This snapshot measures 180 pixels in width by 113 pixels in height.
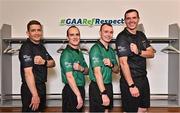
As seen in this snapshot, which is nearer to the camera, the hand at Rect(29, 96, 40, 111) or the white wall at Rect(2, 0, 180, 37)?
the hand at Rect(29, 96, 40, 111)

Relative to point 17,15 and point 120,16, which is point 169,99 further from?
point 17,15

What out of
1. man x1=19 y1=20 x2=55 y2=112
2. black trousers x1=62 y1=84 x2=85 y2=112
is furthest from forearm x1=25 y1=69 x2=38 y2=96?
black trousers x1=62 y1=84 x2=85 y2=112

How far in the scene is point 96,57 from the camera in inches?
123

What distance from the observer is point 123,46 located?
3129mm

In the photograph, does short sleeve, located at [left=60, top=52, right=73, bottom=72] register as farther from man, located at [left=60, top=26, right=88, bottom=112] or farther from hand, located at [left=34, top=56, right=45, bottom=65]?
hand, located at [left=34, top=56, right=45, bottom=65]

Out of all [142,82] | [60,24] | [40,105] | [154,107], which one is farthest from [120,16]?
[40,105]

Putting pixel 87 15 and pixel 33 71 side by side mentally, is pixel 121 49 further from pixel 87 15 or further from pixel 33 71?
pixel 87 15

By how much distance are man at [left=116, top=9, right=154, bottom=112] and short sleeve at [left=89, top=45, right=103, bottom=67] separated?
206 mm

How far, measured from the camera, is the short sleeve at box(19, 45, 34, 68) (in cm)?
308

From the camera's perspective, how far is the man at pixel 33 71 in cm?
306

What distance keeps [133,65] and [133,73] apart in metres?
0.09

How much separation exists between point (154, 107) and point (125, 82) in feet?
4.92

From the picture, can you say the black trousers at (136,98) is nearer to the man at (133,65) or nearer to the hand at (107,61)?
the man at (133,65)

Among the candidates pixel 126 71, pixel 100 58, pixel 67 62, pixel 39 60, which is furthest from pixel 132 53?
pixel 39 60
